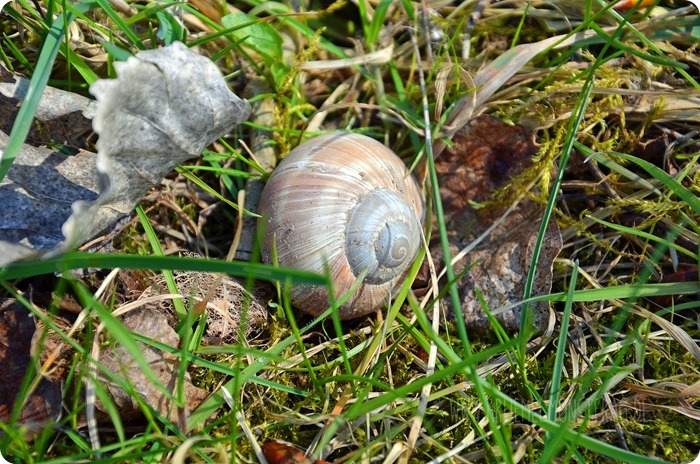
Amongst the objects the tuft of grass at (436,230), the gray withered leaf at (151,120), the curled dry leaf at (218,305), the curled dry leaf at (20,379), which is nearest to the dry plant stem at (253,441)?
the tuft of grass at (436,230)

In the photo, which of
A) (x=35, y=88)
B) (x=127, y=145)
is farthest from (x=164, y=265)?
(x=35, y=88)

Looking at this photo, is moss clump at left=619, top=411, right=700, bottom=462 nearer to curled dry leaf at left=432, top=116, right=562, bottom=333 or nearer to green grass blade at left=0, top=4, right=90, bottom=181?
curled dry leaf at left=432, top=116, right=562, bottom=333

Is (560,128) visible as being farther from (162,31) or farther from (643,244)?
(162,31)

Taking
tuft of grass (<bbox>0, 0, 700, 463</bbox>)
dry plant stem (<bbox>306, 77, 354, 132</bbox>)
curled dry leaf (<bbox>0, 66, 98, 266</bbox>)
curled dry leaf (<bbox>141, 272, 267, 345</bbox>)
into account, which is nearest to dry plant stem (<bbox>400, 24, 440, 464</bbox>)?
tuft of grass (<bbox>0, 0, 700, 463</bbox>)

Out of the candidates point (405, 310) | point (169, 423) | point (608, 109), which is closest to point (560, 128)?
point (608, 109)

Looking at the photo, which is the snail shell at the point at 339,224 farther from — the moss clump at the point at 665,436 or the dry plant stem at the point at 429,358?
the moss clump at the point at 665,436
